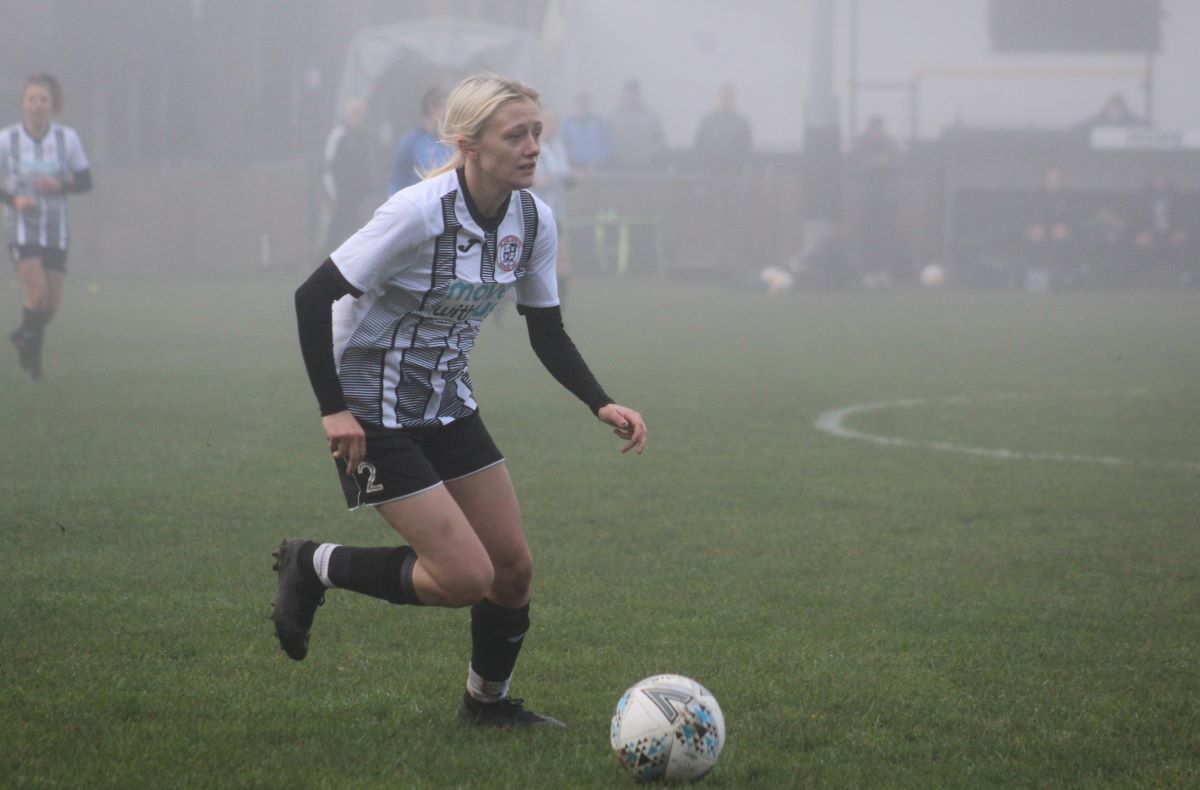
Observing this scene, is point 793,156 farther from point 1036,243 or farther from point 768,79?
point 768,79

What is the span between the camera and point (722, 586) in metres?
5.65

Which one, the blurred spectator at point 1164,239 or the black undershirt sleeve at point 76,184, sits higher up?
the black undershirt sleeve at point 76,184

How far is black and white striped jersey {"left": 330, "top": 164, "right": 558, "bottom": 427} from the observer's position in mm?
3863

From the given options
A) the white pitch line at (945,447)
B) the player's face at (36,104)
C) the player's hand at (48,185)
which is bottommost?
the white pitch line at (945,447)

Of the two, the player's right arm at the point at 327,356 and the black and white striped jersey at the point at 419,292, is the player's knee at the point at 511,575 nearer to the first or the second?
the black and white striped jersey at the point at 419,292

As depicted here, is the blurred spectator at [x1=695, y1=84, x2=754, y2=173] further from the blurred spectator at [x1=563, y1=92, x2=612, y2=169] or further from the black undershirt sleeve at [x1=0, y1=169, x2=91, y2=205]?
the black undershirt sleeve at [x1=0, y1=169, x2=91, y2=205]

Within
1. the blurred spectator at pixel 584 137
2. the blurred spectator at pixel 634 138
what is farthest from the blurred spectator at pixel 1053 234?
the blurred spectator at pixel 584 137

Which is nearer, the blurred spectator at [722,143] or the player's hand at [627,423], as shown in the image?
the player's hand at [627,423]

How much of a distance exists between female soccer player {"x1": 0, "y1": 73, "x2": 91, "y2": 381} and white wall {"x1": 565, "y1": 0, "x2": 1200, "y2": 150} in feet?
78.5

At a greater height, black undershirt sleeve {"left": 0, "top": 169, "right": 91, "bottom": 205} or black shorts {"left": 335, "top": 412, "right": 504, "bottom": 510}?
black undershirt sleeve {"left": 0, "top": 169, "right": 91, "bottom": 205}

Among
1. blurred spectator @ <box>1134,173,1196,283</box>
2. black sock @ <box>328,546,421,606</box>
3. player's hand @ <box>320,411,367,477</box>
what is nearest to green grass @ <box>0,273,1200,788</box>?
black sock @ <box>328,546,421,606</box>

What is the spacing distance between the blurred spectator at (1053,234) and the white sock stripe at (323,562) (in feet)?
73.3

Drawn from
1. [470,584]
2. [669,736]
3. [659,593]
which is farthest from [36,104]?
[669,736]

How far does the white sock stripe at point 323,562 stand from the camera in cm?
413
